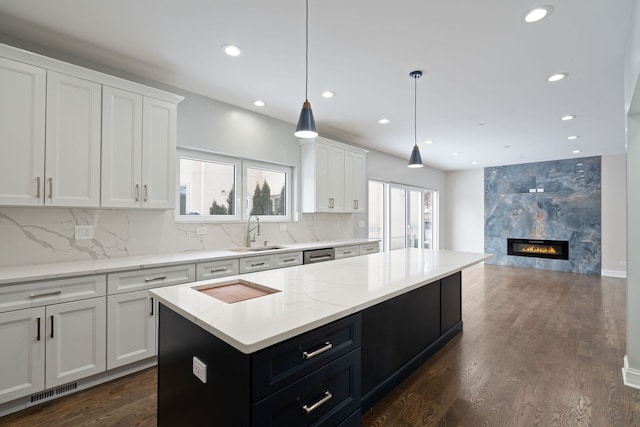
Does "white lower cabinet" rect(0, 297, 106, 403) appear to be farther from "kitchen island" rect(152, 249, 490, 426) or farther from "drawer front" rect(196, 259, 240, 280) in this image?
"kitchen island" rect(152, 249, 490, 426)

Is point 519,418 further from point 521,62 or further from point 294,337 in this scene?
point 521,62

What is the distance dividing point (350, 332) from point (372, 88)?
2676mm

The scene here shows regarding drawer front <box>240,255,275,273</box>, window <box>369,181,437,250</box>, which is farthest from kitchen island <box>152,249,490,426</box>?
window <box>369,181,437,250</box>

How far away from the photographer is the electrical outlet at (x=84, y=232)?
8.79 ft

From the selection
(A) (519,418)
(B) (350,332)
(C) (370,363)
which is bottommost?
(A) (519,418)

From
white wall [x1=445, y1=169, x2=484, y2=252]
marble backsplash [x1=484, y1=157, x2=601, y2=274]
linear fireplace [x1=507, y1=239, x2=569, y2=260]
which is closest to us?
marble backsplash [x1=484, y1=157, x2=601, y2=274]

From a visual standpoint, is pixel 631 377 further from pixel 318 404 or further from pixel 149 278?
pixel 149 278

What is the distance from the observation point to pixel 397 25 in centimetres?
223

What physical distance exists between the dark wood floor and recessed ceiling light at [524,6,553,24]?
2.69 meters

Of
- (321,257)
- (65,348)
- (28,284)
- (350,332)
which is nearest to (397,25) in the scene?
(350,332)

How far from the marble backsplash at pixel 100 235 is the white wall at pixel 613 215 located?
24.8 feet

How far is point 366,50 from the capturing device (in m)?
2.57

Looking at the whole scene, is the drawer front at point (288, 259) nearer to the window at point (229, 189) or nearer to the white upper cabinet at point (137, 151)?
the window at point (229, 189)

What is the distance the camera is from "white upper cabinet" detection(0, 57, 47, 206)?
212 cm
